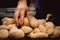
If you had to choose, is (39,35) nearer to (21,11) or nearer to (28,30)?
(28,30)

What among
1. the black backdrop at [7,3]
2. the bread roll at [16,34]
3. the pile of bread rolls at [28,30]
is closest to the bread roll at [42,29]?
the pile of bread rolls at [28,30]

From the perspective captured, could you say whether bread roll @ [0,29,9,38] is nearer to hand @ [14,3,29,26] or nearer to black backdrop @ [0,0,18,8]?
hand @ [14,3,29,26]

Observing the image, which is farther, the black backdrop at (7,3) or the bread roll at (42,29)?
the black backdrop at (7,3)

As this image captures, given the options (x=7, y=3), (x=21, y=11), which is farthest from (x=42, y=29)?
(x=7, y=3)

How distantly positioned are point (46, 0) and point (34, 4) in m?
0.13

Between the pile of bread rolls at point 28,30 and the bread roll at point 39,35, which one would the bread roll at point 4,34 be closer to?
the pile of bread rolls at point 28,30

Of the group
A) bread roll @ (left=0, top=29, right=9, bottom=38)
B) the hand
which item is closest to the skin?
the hand

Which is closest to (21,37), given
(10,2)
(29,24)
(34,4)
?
(29,24)

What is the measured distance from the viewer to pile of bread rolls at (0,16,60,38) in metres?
0.68

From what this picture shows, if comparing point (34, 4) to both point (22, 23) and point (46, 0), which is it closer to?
point (46, 0)

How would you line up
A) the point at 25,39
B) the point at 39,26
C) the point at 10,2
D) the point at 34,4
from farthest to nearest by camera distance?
the point at 10,2
the point at 34,4
the point at 39,26
the point at 25,39

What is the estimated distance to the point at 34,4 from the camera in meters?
1.07

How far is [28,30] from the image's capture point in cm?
72

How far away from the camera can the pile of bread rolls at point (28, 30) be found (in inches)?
26.7
